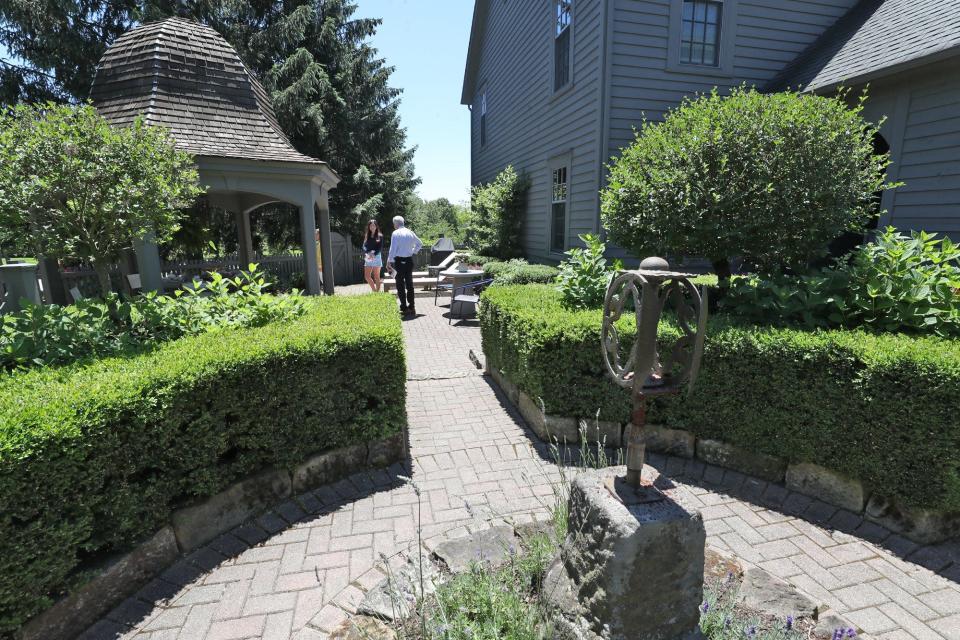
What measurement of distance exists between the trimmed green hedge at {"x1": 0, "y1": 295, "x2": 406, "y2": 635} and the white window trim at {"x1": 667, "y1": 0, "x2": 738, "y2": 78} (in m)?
7.35

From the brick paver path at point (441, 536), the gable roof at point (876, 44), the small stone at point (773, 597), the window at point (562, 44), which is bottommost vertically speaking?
the brick paver path at point (441, 536)

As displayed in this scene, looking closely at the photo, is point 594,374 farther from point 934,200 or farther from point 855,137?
point 934,200

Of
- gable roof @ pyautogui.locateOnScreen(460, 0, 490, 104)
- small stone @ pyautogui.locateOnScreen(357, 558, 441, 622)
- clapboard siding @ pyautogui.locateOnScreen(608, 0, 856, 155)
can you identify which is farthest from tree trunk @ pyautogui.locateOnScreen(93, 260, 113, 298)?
gable roof @ pyautogui.locateOnScreen(460, 0, 490, 104)

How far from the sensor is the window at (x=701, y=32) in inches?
326

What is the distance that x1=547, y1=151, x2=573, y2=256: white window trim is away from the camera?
9.54 m

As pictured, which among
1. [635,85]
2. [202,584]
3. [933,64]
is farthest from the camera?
[635,85]

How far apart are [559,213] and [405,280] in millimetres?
3808

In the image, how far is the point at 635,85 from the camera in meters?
8.15

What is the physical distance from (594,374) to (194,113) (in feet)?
28.7

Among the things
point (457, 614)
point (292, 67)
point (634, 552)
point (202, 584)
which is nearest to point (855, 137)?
point (634, 552)

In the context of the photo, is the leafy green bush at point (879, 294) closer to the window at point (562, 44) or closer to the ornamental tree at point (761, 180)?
the ornamental tree at point (761, 180)

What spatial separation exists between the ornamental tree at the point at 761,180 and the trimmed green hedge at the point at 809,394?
3.98ft

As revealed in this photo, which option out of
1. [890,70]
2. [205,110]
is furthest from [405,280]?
[890,70]

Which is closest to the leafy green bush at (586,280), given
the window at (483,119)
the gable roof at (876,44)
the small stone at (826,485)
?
the small stone at (826,485)
